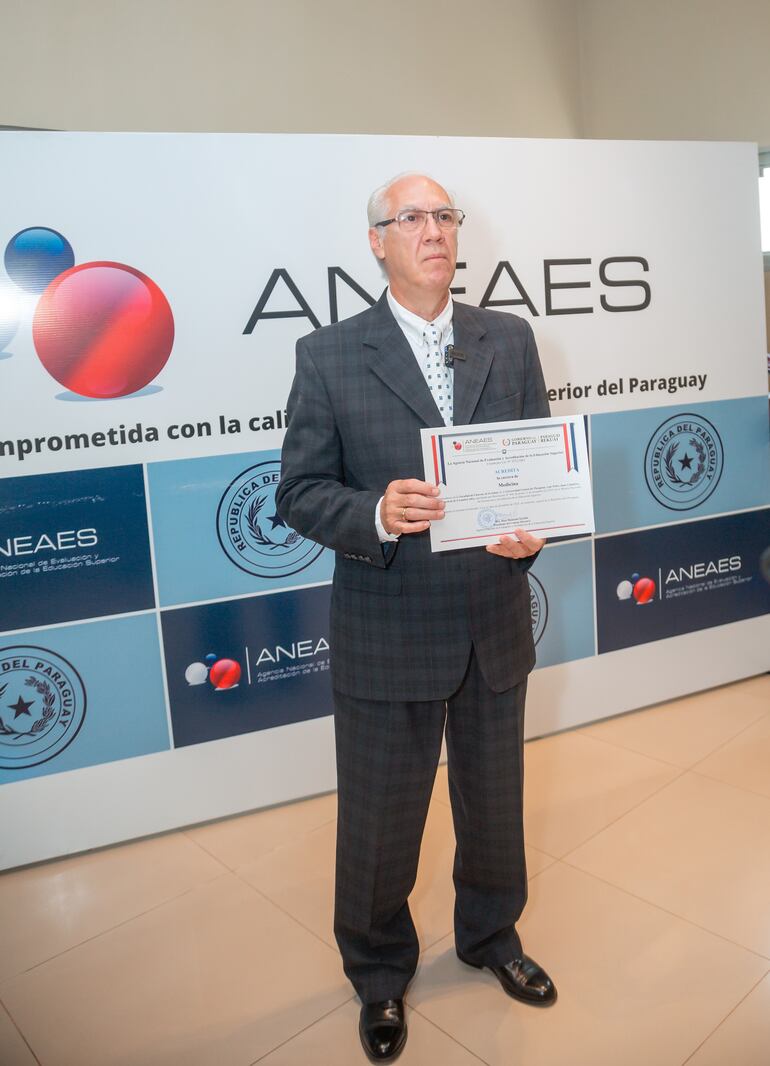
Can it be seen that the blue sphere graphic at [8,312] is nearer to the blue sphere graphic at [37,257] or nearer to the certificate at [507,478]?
the blue sphere graphic at [37,257]

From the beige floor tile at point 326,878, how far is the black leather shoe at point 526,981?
262 millimetres

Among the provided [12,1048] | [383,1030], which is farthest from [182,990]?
[383,1030]

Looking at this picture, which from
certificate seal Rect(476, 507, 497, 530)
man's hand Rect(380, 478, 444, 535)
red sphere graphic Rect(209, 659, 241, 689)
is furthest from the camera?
red sphere graphic Rect(209, 659, 241, 689)

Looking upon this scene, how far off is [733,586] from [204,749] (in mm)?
2204

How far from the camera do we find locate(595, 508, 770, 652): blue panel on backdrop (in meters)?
3.28

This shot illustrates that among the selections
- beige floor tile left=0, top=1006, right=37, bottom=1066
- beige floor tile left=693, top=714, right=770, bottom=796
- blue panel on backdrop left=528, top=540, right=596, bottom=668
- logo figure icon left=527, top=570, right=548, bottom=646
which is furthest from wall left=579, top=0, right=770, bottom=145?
beige floor tile left=0, top=1006, right=37, bottom=1066

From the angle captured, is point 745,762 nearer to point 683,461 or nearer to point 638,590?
point 638,590

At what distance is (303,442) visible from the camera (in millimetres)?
1720

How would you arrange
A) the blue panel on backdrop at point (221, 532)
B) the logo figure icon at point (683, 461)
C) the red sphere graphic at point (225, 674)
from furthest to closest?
the logo figure icon at point (683, 461)
the red sphere graphic at point (225, 674)
the blue panel on backdrop at point (221, 532)

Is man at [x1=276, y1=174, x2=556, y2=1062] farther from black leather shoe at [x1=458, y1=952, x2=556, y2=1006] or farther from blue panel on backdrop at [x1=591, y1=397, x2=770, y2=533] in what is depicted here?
blue panel on backdrop at [x1=591, y1=397, x2=770, y2=533]

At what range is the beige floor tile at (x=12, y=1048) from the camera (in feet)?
6.09

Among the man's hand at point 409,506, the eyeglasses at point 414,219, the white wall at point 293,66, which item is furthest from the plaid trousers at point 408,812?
the white wall at point 293,66

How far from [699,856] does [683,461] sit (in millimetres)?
1497

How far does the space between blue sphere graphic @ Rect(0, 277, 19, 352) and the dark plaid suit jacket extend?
1.10 m
